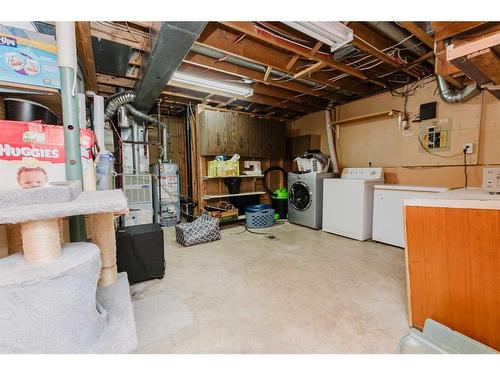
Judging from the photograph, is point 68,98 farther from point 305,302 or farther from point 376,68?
point 376,68

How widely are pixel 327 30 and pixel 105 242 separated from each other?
7.68 feet

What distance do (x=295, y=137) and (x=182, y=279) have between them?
3911mm

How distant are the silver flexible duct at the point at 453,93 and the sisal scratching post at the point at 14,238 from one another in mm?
4276

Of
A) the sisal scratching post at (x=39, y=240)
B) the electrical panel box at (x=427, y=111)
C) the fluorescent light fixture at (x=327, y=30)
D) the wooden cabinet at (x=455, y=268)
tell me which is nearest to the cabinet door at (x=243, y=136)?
the fluorescent light fixture at (x=327, y=30)

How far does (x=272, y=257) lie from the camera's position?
8.79 feet

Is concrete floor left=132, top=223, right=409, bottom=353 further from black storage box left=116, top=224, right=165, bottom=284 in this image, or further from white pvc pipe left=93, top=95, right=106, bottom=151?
white pvc pipe left=93, top=95, right=106, bottom=151

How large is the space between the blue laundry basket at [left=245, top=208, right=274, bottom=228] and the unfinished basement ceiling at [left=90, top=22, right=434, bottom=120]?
2.02 metres

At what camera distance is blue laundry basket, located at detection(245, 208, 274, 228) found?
4027mm

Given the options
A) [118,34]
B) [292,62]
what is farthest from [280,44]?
[118,34]

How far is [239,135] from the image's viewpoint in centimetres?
436

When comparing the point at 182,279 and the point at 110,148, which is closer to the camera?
the point at 182,279

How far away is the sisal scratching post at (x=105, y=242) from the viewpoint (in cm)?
142

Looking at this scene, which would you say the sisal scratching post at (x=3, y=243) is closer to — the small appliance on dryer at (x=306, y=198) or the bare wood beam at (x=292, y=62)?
the bare wood beam at (x=292, y=62)

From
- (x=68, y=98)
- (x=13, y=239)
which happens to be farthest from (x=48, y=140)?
(x=13, y=239)
